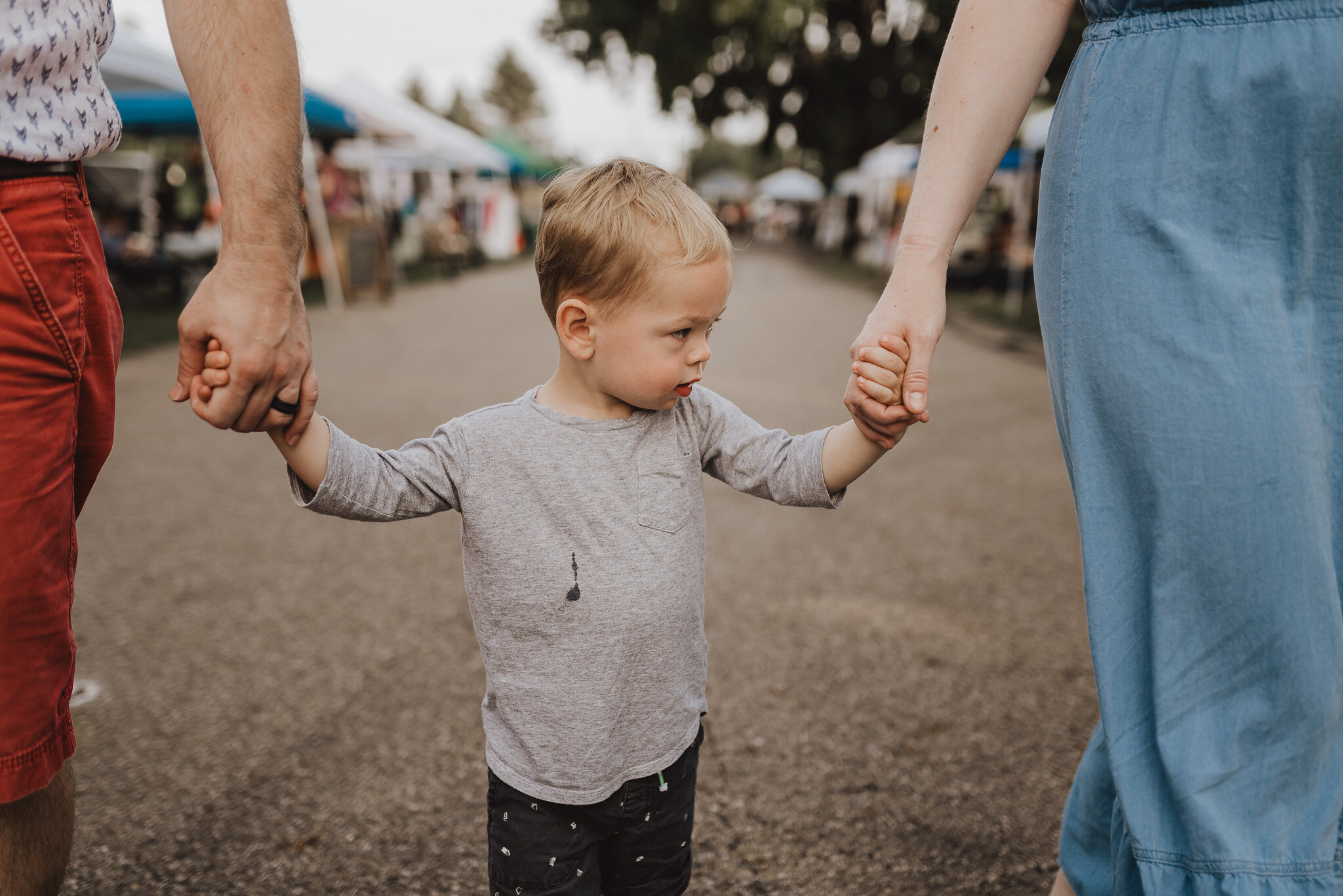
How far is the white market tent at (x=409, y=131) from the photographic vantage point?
1415cm

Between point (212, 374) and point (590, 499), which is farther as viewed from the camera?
point (590, 499)

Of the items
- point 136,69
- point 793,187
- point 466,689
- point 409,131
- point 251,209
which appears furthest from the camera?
point 793,187

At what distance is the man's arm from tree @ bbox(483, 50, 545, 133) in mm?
94744

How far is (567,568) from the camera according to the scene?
143 centimetres

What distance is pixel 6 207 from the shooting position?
1.17 m

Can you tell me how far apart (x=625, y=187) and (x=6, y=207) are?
76 centimetres

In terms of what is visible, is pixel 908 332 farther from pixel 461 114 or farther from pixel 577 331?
pixel 461 114

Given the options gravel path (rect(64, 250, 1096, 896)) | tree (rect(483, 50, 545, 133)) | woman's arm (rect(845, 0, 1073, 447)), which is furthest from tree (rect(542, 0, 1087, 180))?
tree (rect(483, 50, 545, 133))

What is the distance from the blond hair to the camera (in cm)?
138

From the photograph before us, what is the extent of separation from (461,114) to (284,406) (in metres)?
80.2

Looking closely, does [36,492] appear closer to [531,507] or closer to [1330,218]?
[531,507]

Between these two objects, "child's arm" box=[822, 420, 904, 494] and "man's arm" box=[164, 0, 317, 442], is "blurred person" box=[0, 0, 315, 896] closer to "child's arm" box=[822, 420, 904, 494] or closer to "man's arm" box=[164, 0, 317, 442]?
"man's arm" box=[164, 0, 317, 442]

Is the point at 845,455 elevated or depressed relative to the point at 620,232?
depressed

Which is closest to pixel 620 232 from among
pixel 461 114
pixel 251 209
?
pixel 251 209
